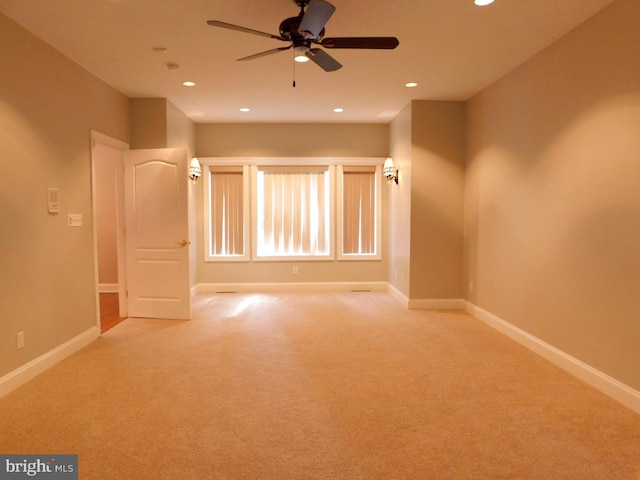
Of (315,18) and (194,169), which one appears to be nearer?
(315,18)

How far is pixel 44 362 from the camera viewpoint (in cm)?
335

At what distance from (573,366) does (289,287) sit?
4417 millimetres

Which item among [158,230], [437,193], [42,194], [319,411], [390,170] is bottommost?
[319,411]

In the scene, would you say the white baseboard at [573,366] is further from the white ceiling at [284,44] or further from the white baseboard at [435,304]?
the white ceiling at [284,44]

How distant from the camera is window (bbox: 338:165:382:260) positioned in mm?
6777

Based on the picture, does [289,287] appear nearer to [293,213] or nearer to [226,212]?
[293,213]

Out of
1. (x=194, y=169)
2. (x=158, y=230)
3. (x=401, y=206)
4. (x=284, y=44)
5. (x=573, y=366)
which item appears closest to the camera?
(x=573, y=366)

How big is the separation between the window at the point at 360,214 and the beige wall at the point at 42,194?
12.7ft

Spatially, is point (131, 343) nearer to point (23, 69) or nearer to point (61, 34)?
point (23, 69)

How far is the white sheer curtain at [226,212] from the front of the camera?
22.0ft

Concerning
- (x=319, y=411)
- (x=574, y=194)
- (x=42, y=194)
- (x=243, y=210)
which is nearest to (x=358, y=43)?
(x=574, y=194)

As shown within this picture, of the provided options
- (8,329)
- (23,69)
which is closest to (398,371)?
(8,329)

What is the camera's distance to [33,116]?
3252 millimetres

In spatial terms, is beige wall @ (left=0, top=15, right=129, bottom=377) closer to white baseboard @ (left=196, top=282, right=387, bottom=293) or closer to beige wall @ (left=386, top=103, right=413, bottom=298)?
white baseboard @ (left=196, top=282, right=387, bottom=293)
